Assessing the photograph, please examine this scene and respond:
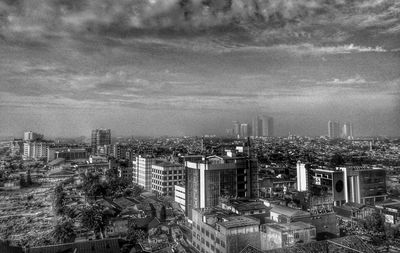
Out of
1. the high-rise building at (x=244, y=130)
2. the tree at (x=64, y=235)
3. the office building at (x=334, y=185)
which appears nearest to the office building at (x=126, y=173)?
the high-rise building at (x=244, y=130)

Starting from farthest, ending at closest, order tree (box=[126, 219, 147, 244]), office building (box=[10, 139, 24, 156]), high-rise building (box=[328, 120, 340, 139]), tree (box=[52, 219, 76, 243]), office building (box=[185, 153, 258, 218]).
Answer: office building (box=[10, 139, 24, 156])
high-rise building (box=[328, 120, 340, 139])
office building (box=[185, 153, 258, 218])
tree (box=[52, 219, 76, 243])
tree (box=[126, 219, 147, 244])

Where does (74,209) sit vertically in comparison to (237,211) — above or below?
below

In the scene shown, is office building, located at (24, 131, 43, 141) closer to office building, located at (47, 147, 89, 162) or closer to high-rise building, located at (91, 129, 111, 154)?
office building, located at (47, 147, 89, 162)

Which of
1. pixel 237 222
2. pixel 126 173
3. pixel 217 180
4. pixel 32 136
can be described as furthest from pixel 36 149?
pixel 237 222

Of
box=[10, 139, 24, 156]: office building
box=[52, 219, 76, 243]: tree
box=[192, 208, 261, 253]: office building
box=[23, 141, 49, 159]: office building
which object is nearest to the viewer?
box=[192, 208, 261, 253]: office building

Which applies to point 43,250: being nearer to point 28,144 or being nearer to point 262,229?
point 262,229

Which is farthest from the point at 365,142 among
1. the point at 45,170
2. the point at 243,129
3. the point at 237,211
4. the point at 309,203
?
the point at 45,170

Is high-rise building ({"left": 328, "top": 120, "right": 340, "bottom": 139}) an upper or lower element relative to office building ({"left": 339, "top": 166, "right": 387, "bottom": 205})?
upper

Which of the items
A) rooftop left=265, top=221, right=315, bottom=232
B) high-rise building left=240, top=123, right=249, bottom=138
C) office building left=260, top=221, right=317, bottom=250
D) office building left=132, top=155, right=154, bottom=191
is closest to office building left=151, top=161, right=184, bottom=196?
office building left=132, top=155, right=154, bottom=191
